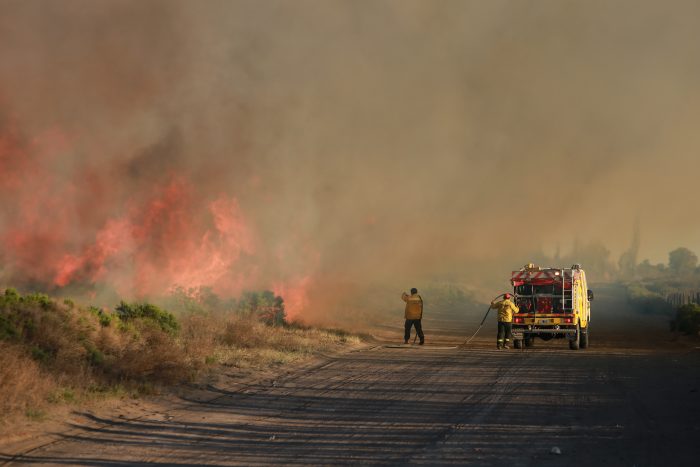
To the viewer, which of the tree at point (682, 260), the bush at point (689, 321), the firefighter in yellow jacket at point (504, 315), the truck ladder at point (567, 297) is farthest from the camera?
the tree at point (682, 260)

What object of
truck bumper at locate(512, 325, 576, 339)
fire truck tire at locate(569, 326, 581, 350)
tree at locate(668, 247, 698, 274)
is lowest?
fire truck tire at locate(569, 326, 581, 350)

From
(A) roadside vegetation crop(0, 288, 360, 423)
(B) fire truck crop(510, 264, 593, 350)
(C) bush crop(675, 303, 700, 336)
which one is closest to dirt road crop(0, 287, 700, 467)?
(A) roadside vegetation crop(0, 288, 360, 423)

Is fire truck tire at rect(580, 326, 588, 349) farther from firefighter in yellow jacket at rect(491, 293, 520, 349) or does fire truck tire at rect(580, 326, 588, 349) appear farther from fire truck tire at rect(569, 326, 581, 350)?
firefighter in yellow jacket at rect(491, 293, 520, 349)

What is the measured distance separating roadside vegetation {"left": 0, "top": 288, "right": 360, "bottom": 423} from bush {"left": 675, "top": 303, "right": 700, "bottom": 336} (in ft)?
56.9

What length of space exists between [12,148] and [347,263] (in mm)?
29142

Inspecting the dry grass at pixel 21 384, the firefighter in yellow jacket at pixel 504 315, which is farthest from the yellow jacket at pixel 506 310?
the dry grass at pixel 21 384

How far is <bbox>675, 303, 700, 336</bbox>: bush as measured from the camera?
87.7 ft

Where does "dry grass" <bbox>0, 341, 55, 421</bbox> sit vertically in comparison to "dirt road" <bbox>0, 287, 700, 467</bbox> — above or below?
above

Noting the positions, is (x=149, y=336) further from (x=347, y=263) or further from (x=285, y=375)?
(x=347, y=263)

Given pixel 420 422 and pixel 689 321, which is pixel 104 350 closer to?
pixel 420 422

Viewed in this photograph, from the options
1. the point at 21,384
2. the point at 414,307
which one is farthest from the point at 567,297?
the point at 21,384

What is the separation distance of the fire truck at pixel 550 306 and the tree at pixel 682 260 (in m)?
173

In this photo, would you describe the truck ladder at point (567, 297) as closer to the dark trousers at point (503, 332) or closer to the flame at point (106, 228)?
the dark trousers at point (503, 332)

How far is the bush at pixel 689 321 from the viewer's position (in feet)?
87.7
